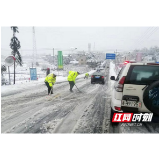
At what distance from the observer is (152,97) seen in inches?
77.0

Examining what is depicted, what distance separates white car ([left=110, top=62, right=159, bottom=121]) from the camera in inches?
84.8

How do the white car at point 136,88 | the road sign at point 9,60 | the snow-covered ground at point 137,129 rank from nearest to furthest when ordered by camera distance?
the white car at point 136,88 < the snow-covered ground at point 137,129 < the road sign at point 9,60

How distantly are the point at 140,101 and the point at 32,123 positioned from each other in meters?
2.73

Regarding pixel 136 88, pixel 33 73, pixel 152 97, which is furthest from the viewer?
pixel 33 73

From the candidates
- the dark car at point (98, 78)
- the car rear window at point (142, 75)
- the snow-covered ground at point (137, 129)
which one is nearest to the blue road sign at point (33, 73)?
the dark car at point (98, 78)

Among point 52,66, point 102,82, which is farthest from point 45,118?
point 52,66

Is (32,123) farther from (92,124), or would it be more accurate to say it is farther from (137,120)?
(137,120)

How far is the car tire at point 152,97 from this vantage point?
1.89 meters

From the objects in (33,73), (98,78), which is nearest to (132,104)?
(98,78)

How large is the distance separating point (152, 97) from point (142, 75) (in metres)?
0.58

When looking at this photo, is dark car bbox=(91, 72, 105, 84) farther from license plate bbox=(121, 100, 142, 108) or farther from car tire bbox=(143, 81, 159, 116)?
car tire bbox=(143, 81, 159, 116)

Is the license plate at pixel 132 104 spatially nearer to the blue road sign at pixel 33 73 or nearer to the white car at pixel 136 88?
the white car at pixel 136 88
